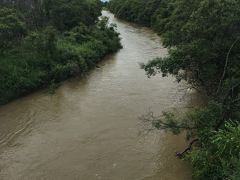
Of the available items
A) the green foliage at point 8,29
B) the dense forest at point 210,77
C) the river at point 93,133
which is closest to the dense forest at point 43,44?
the green foliage at point 8,29

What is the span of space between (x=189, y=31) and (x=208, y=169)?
242 inches

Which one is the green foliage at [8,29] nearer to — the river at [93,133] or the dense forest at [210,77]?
the river at [93,133]

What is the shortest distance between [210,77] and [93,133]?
543 centimetres

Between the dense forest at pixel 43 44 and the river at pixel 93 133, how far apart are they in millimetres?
897

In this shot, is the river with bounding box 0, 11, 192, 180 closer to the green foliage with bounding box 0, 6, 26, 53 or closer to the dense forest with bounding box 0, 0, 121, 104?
the dense forest with bounding box 0, 0, 121, 104

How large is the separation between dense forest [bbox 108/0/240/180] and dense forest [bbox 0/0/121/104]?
833cm

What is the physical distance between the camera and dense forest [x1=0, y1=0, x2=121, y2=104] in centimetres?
2045

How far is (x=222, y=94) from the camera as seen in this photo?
13.0m

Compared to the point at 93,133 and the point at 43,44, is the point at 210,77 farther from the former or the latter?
the point at 43,44

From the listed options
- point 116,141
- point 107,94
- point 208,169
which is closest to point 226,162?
point 208,169

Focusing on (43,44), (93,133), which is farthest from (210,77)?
(43,44)

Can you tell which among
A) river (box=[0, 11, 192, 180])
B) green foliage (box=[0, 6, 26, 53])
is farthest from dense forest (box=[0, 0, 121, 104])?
river (box=[0, 11, 192, 180])

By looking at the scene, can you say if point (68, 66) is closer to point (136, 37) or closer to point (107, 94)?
point (107, 94)

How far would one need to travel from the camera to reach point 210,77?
47.3 ft
